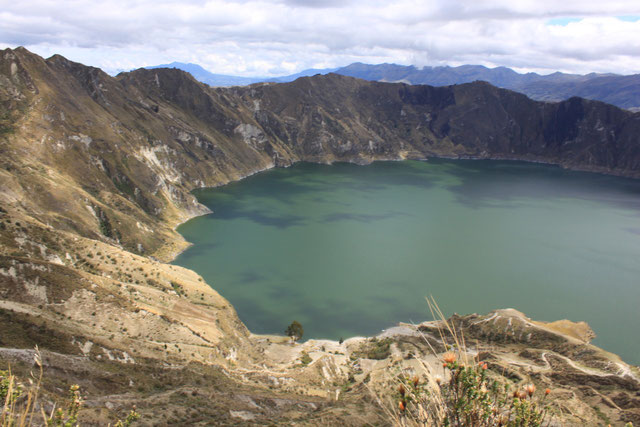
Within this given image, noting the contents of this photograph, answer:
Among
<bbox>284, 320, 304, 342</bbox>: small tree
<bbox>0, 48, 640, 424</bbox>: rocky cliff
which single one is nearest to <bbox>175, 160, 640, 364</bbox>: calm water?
<bbox>284, 320, 304, 342</bbox>: small tree

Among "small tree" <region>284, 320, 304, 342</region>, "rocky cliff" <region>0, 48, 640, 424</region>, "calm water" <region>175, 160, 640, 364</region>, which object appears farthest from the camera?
"calm water" <region>175, 160, 640, 364</region>

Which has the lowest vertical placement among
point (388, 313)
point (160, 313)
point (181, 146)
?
point (388, 313)

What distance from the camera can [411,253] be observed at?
82.4 metres

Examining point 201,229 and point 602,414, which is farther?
point 201,229

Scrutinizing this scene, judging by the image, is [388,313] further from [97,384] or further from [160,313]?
[97,384]

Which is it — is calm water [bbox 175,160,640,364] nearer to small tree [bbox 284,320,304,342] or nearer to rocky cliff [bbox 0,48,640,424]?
small tree [bbox 284,320,304,342]

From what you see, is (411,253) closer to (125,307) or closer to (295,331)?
(295,331)

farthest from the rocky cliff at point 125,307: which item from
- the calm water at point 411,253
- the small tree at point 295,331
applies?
the calm water at point 411,253

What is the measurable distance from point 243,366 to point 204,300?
12.9 m

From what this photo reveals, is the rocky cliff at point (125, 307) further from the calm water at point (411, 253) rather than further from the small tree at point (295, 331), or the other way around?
the calm water at point (411, 253)

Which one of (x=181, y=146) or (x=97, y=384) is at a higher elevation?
(x=181, y=146)

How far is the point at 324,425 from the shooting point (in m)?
26.8

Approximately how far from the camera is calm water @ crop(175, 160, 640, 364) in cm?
6112

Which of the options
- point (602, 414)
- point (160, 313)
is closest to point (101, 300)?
point (160, 313)
